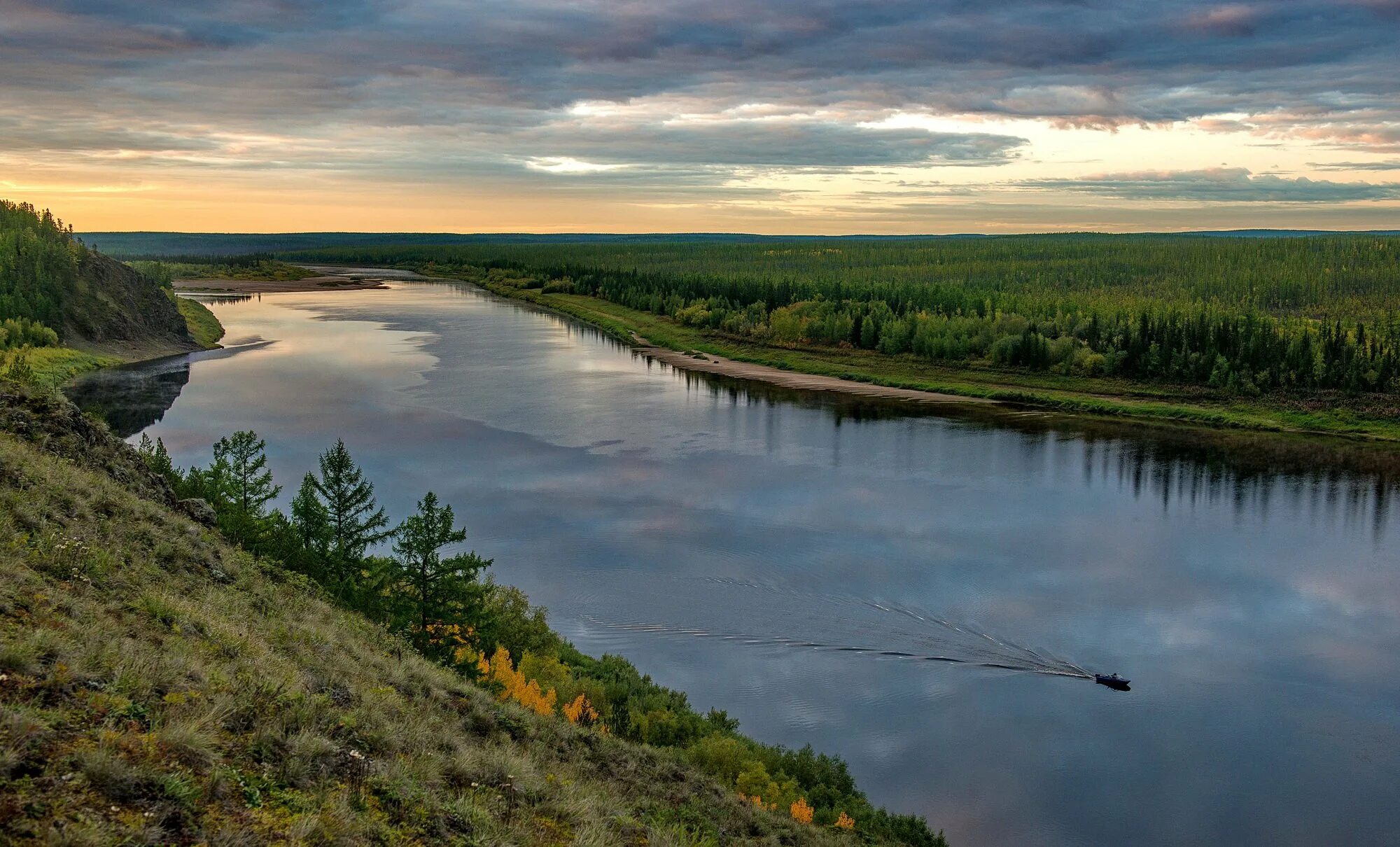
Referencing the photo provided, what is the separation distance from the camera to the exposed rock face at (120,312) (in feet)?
303

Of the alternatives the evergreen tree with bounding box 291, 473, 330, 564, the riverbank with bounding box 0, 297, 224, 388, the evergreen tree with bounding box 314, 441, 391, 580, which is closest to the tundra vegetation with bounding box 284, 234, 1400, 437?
the riverbank with bounding box 0, 297, 224, 388

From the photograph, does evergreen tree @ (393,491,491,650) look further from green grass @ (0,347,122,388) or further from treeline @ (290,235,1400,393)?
treeline @ (290,235,1400,393)

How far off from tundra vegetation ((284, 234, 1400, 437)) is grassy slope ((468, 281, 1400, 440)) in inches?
Result: 7.6

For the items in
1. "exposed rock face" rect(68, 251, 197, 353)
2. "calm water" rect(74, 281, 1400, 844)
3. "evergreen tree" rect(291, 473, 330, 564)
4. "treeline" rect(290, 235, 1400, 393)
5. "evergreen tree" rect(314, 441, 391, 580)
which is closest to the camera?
"calm water" rect(74, 281, 1400, 844)

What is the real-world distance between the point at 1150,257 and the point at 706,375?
398 ft

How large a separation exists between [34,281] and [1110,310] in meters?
105

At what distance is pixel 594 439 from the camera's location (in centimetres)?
5738

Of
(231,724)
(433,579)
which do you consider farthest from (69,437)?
(231,724)

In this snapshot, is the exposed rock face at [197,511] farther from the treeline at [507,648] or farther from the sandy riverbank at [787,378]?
the sandy riverbank at [787,378]

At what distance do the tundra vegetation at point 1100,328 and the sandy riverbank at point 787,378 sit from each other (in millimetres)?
1760

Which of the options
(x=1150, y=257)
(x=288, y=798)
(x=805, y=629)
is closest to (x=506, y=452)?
(x=805, y=629)

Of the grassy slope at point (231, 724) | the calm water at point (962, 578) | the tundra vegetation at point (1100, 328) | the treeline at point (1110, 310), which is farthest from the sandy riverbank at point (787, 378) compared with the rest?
the grassy slope at point (231, 724)

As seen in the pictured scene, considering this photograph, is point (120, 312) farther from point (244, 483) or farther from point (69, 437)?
point (69, 437)

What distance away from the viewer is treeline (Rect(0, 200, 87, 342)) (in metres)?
83.2
